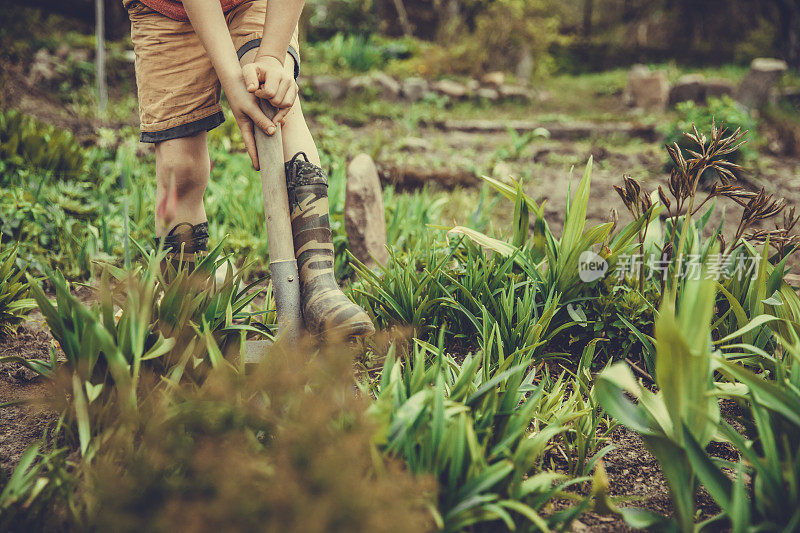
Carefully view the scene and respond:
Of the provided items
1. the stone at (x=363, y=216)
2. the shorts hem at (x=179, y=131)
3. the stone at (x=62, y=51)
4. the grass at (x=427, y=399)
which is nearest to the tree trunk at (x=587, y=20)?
the stone at (x=62, y=51)

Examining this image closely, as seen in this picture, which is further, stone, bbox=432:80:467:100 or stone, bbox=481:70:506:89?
stone, bbox=481:70:506:89

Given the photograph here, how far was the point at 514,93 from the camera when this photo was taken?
7523mm

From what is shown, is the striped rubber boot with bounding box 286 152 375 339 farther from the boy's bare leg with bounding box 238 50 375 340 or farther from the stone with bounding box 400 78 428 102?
the stone with bounding box 400 78 428 102

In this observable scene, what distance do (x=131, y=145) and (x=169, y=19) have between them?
1.98 metres

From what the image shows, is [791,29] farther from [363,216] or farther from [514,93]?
[363,216]

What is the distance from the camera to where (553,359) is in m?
1.78

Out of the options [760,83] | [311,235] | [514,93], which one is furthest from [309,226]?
[760,83]

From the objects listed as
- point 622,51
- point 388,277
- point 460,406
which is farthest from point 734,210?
point 622,51

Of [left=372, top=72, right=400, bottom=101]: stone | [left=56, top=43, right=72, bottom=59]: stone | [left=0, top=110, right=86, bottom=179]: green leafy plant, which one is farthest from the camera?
[left=372, top=72, right=400, bottom=101]: stone

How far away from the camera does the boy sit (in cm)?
148

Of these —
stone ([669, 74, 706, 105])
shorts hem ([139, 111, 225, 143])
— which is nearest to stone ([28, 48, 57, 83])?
shorts hem ([139, 111, 225, 143])

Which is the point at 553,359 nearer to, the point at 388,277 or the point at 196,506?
the point at 388,277

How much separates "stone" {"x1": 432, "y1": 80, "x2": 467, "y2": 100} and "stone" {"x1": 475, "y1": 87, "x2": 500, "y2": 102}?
0.23 meters

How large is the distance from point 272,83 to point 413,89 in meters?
5.42
